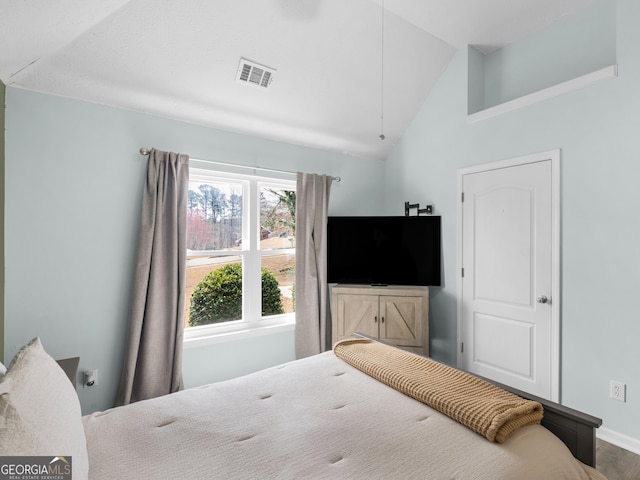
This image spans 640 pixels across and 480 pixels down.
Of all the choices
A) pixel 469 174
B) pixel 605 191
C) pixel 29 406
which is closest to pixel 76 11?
pixel 29 406

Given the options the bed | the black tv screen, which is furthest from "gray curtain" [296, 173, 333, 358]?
the bed

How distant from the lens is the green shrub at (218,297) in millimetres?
2906

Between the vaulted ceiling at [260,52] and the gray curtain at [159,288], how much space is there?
1.81 ft

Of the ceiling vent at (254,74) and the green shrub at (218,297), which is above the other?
the ceiling vent at (254,74)

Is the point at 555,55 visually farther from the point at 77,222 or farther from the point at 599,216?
the point at 77,222

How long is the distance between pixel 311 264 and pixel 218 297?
0.91 m

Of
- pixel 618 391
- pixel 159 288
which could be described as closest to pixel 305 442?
pixel 159 288

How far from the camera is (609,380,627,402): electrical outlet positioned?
2.14m

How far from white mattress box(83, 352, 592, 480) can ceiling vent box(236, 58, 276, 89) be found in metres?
2.17

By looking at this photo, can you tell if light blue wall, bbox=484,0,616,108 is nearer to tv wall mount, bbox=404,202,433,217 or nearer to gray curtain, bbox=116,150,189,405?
tv wall mount, bbox=404,202,433,217

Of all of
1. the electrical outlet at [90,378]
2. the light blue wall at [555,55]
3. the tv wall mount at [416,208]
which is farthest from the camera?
the tv wall mount at [416,208]

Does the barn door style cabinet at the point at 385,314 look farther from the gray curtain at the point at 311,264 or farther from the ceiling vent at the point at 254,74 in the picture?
the ceiling vent at the point at 254,74

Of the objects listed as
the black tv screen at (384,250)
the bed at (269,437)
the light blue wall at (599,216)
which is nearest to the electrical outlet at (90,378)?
the bed at (269,437)

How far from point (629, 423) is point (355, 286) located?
6.84ft
